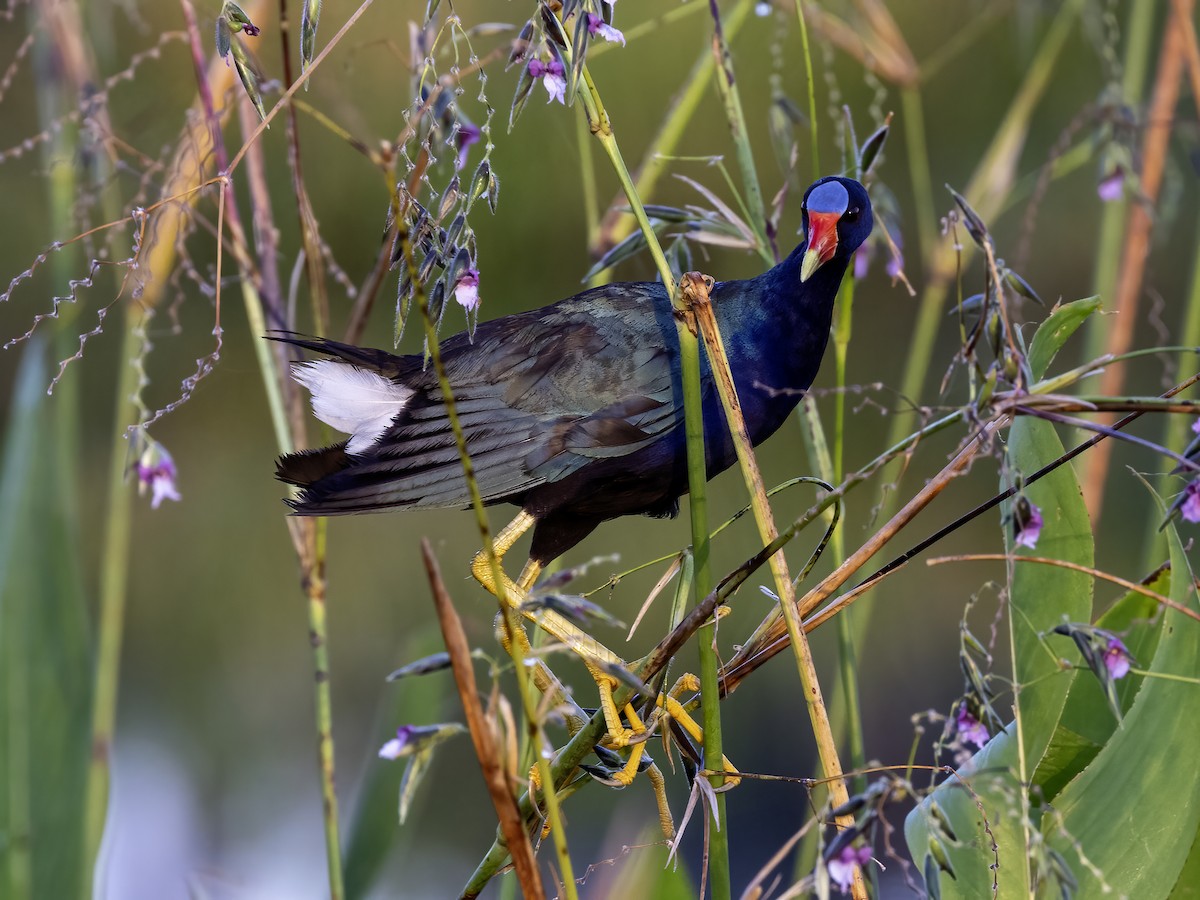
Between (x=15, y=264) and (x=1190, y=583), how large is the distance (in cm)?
240

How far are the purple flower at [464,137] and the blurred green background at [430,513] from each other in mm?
1373

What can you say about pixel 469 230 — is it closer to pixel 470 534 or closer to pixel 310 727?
pixel 470 534

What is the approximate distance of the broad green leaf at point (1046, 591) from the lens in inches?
30.6

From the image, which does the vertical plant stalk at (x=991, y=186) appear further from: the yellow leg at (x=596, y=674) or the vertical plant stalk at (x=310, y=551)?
the vertical plant stalk at (x=310, y=551)

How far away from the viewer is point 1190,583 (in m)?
0.70

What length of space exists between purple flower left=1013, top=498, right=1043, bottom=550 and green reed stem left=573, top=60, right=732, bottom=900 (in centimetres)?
19

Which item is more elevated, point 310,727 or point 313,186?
point 313,186

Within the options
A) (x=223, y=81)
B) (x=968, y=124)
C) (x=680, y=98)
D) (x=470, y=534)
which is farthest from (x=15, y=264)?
(x=968, y=124)

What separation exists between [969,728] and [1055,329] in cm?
29

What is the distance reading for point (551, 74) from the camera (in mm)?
699

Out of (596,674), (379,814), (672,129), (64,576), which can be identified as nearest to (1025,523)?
(596,674)

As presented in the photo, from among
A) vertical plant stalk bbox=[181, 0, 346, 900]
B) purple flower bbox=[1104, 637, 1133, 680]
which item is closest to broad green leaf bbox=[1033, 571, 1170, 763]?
purple flower bbox=[1104, 637, 1133, 680]

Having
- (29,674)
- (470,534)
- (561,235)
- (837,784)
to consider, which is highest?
(561,235)

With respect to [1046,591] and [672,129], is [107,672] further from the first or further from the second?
[1046,591]
